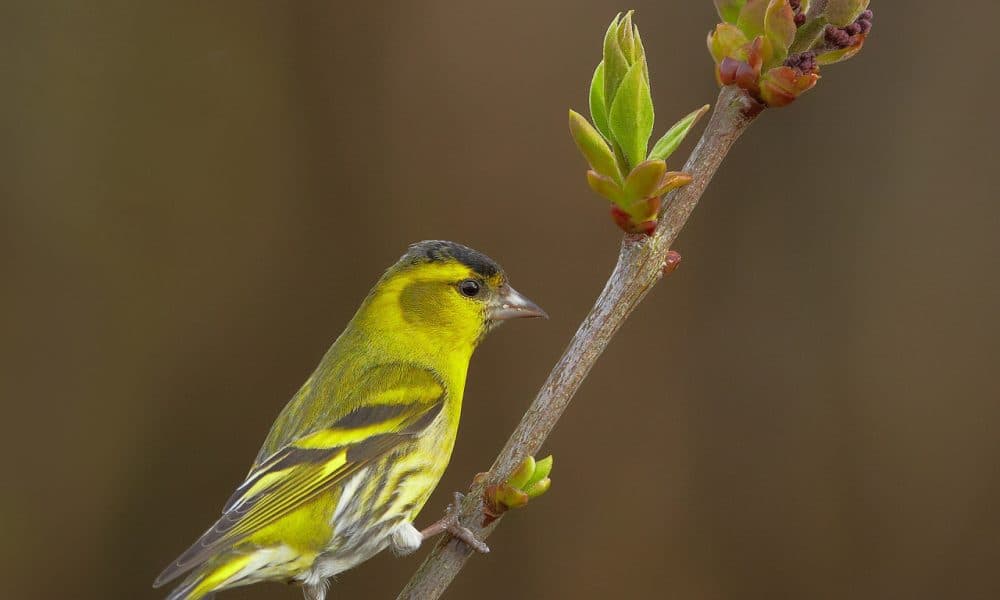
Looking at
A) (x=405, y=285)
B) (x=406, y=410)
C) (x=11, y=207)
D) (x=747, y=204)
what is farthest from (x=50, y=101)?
(x=747, y=204)

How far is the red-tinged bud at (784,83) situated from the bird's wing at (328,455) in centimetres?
143

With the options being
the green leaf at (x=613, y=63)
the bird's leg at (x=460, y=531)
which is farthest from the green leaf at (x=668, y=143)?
the bird's leg at (x=460, y=531)

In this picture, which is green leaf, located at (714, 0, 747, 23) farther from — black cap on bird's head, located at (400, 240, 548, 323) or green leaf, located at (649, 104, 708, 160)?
black cap on bird's head, located at (400, 240, 548, 323)

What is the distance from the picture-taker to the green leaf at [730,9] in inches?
70.1

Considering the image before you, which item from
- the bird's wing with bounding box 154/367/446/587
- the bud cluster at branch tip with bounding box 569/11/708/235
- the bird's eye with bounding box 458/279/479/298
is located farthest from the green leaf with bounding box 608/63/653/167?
the bird's eye with bounding box 458/279/479/298

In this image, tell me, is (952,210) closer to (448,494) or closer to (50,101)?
(448,494)

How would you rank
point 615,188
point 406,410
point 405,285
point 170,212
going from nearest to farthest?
point 615,188 < point 406,410 < point 405,285 < point 170,212

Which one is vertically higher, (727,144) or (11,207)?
(727,144)

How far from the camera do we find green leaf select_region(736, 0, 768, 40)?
1.71m

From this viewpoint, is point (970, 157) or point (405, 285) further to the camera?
point (970, 157)

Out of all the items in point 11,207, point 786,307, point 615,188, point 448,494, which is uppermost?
Answer: point 615,188

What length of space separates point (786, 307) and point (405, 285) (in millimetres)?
1313

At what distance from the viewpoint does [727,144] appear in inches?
70.9

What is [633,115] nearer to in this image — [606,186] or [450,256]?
[606,186]
